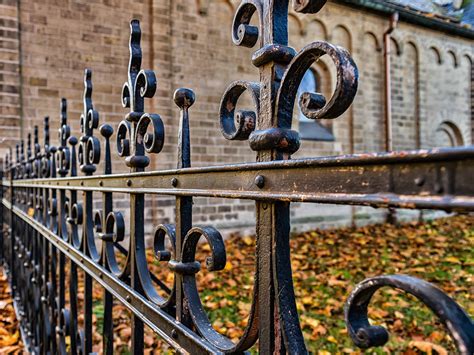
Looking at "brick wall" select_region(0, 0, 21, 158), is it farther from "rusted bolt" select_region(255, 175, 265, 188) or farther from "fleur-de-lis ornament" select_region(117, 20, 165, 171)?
"rusted bolt" select_region(255, 175, 265, 188)

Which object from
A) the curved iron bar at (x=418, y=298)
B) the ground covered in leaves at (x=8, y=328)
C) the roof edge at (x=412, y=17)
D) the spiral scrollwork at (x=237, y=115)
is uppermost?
the roof edge at (x=412, y=17)

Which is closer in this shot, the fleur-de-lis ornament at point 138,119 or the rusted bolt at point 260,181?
the rusted bolt at point 260,181

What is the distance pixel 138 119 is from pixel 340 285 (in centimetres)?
385

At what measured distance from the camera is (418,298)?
0.39 metres

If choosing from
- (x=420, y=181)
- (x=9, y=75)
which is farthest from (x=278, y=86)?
(x=9, y=75)

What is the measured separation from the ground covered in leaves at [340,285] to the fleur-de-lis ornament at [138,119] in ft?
7.10

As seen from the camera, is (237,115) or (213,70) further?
(213,70)

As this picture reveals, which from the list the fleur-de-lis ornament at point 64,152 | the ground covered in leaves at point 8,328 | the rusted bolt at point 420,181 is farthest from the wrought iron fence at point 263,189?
the ground covered in leaves at point 8,328

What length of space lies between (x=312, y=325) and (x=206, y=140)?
485 centimetres

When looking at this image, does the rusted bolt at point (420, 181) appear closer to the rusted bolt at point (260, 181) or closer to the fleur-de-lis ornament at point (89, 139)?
the rusted bolt at point (260, 181)

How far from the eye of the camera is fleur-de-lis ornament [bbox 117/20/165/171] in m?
0.95

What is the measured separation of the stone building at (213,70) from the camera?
6090 millimetres

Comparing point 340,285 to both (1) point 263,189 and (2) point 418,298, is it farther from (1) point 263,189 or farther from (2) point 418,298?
(2) point 418,298

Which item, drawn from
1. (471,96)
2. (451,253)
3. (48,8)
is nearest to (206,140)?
(48,8)
